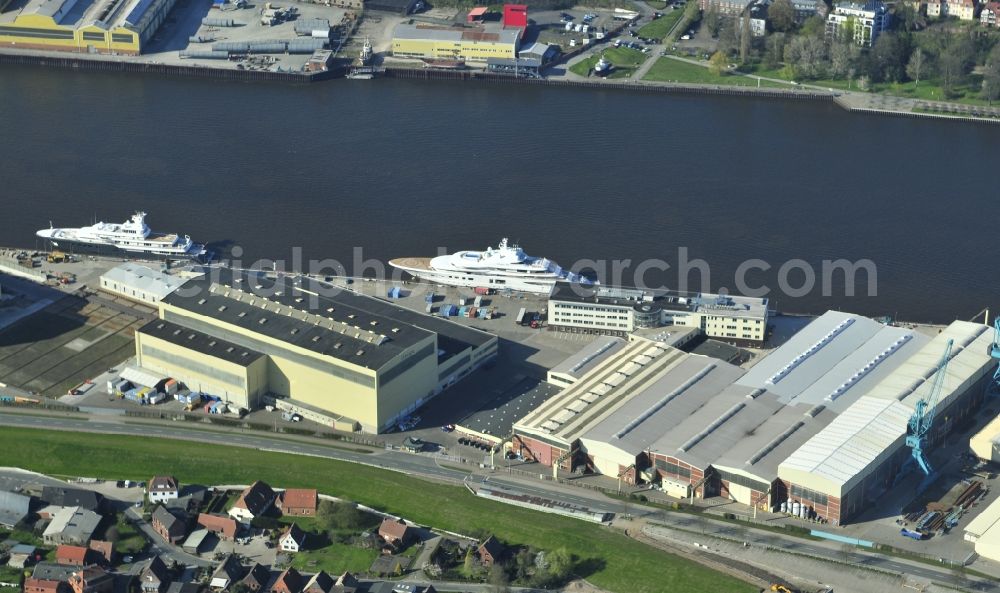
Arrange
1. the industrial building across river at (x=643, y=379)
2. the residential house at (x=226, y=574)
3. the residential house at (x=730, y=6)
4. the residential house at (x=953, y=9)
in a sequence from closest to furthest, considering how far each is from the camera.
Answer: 1. the residential house at (x=226, y=574)
2. the industrial building across river at (x=643, y=379)
3. the residential house at (x=953, y=9)
4. the residential house at (x=730, y=6)

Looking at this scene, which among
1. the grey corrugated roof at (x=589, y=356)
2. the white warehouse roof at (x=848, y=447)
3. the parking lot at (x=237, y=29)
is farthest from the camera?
the parking lot at (x=237, y=29)

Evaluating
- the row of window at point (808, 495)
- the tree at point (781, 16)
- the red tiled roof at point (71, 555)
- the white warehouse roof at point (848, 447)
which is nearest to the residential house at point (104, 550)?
the red tiled roof at point (71, 555)

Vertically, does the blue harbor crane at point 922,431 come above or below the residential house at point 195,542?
above

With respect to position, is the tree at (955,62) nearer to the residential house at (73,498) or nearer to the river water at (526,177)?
the river water at (526,177)

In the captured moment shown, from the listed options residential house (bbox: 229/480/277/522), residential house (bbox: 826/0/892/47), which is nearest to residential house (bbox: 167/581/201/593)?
residential house (bbox: 229/480/277/522)

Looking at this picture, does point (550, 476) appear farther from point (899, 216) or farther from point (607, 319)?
point (899, 216)

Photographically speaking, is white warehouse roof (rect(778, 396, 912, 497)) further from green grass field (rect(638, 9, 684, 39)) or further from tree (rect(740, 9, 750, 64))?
green grass field (rect(638, 9, 684, 39))

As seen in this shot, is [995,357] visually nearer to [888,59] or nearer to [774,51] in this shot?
A: [888,59]
